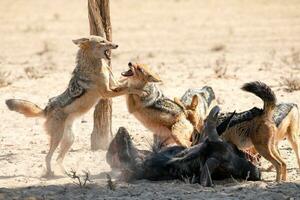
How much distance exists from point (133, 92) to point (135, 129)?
7.05ft

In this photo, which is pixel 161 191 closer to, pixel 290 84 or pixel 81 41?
pixel 81 41

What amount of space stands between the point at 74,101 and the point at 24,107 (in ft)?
2.08

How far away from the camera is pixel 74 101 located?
9789 mm

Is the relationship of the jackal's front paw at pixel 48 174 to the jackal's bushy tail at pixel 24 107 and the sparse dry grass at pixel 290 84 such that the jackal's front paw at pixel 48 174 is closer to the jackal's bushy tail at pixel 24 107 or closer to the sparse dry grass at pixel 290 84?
the jackal's bushy tail at pixel 24 107

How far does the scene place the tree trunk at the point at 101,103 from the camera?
10797 millimetres

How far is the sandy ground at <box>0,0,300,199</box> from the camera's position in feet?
27.8

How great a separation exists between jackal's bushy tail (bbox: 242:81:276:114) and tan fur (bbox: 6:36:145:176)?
170 cm

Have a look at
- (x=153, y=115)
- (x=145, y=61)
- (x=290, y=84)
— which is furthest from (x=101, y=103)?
(x=145, y=61)

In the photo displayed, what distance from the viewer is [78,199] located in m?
7.88

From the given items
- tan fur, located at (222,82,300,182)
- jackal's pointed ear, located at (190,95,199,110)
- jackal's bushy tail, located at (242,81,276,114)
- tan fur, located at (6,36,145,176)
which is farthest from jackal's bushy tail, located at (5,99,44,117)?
jackal's bushy tail, located at (242,81,276,114)

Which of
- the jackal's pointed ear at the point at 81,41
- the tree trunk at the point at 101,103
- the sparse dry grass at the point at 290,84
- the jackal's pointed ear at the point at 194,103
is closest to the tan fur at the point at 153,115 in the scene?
the jackal's pointed ear at the point at 194,103

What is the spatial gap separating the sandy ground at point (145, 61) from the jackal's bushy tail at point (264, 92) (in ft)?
2.83

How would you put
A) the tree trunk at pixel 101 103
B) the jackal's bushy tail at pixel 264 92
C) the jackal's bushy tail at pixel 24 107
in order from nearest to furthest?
the jackal's bushy tail at pixel 264 92 → the jackal's bushy tail at pixel 24 107 → the tree trunk at pixel 101 103

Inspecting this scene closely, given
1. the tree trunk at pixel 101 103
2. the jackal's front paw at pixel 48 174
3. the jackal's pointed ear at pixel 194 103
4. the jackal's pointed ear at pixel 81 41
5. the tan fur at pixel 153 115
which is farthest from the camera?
the tree trunk at pixel 101 103
